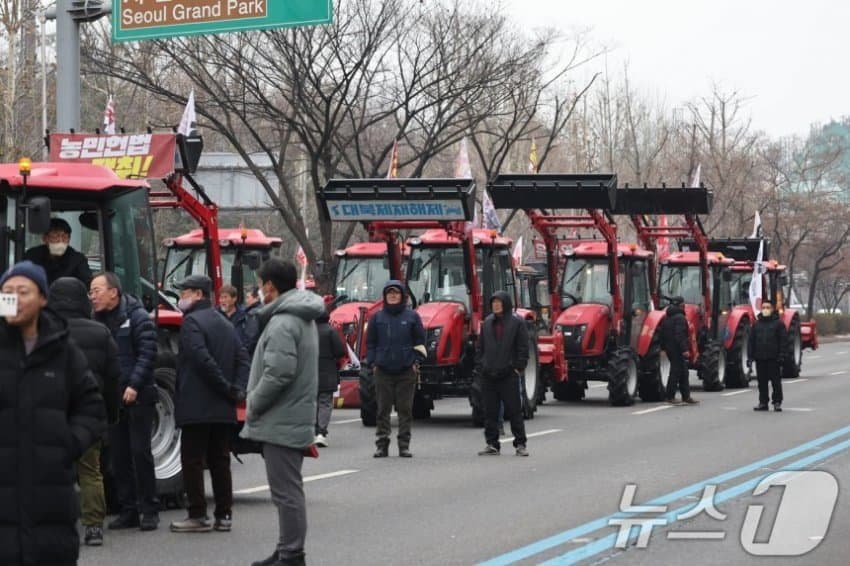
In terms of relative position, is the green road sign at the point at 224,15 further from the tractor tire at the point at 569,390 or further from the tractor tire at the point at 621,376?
the tractor tire at the point at 569,390

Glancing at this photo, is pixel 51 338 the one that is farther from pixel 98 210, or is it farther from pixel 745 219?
pixel 745 219

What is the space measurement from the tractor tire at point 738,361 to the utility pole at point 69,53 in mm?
18532

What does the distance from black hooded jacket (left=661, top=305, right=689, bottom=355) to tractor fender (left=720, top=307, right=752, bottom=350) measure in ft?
19.5

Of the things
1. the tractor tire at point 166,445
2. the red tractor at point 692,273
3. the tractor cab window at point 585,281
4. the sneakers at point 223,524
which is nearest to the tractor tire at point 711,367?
the red tractor at point 692,273

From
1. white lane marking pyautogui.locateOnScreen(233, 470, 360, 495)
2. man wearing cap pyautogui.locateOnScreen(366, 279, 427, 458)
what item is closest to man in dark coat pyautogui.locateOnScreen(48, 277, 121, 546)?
white lane marking pyautogui.locateOnScreen(233, 470, 360, 495)

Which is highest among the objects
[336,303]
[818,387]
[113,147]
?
[113,147]

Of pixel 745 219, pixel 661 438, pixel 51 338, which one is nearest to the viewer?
pixel 51 338

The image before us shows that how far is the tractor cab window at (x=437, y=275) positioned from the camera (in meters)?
22.5

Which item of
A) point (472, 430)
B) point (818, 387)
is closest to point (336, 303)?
point (472, 430)

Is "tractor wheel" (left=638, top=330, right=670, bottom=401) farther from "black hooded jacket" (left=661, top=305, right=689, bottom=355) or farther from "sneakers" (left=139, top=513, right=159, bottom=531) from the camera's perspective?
"sneakers" (left=139, top=513, right=159, bottom=531)

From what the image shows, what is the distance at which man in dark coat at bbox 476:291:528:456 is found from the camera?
55.3 ft

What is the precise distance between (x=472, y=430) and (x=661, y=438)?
2.76m

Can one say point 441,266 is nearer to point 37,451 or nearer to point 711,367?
point 711,367

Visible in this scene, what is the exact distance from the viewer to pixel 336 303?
83.9ft
